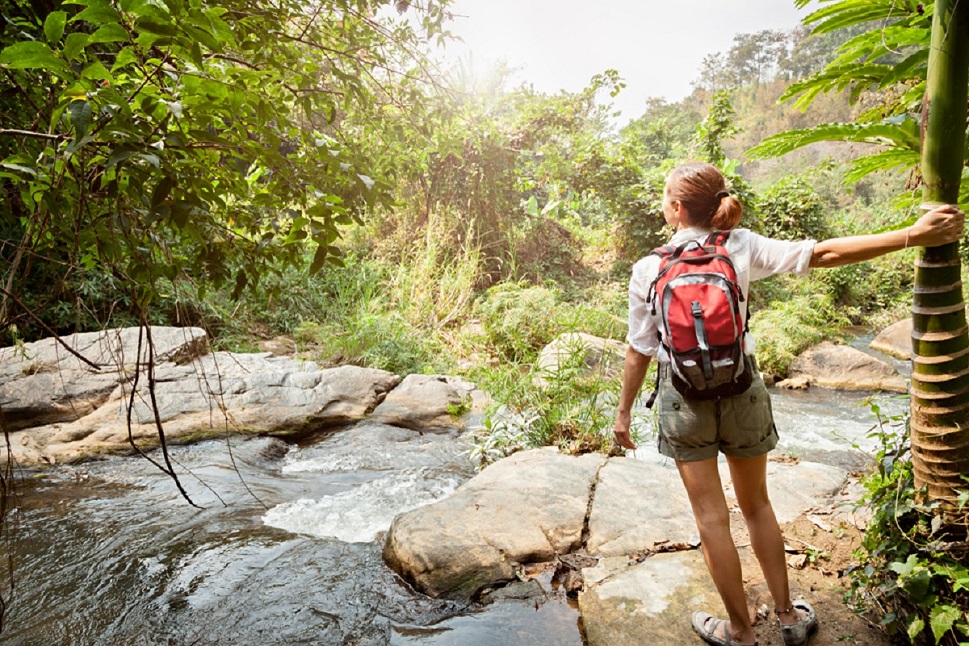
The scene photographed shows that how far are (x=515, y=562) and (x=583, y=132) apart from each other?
382 inches

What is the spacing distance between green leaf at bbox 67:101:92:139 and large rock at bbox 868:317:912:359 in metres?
10.0

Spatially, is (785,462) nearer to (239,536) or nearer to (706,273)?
(706,273)

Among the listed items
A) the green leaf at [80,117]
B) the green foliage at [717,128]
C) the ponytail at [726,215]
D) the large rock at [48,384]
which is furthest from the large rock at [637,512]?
the green foliage at [717,128]

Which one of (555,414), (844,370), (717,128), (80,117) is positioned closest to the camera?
(80,117)

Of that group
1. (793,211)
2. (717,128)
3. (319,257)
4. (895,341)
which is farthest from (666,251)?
(793,211)

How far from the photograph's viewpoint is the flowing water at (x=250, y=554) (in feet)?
7.84

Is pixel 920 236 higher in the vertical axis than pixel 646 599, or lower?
higher

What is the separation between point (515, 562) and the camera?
265cm

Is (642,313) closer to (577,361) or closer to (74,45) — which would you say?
(74,45)

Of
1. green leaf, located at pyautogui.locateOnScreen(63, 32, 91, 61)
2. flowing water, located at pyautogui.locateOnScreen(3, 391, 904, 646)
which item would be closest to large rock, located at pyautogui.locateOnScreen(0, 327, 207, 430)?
flowing water, located at pyautogui.locateOnScreen(3, 391, 904, 646)

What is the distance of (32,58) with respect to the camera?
1073 millimetres

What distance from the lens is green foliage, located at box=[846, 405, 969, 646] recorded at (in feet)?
5.06

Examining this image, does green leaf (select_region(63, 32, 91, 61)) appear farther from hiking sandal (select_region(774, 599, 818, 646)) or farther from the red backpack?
hiking sandal (select_region(774, 599, 818, 646))

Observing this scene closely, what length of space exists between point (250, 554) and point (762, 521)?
2.68 metres
